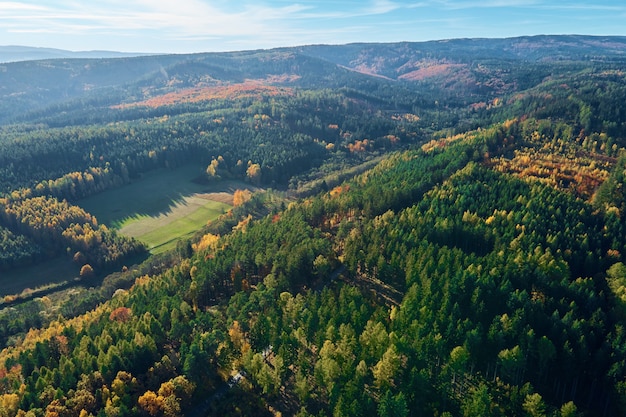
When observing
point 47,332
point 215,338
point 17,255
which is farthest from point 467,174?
point 17,255

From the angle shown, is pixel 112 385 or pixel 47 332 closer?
pixel 112 385

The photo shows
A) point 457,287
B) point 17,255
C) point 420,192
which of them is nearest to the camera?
point 457,287

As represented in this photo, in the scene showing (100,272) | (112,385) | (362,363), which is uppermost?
(362,363)

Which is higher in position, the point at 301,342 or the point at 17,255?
the point at 301,342

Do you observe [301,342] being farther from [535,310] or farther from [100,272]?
[100,272]

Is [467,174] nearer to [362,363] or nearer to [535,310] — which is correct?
[535,310]

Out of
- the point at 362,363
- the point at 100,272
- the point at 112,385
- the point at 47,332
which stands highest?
the point at 362,363

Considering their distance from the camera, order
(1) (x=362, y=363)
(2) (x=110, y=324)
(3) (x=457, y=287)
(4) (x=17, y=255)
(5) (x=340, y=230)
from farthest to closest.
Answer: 1. (4) (x=17, y=255)
2. (5) (x=340, y=230)
3. (2) (x=110, y=324)
4. (3) (x=457, y=287)
5. (1) (x=362, y=363)

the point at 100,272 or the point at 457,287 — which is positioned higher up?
Result: the point at 457,287

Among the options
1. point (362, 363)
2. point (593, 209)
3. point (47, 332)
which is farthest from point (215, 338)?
point (593, 209)
